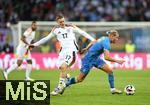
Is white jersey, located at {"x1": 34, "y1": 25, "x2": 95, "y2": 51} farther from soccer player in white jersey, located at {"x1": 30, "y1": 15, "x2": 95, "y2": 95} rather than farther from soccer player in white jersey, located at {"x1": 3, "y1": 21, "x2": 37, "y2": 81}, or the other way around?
soccer player in white jersey, located at {"x1": 3, "y1": 21, "x2": 37, "y2": 81}

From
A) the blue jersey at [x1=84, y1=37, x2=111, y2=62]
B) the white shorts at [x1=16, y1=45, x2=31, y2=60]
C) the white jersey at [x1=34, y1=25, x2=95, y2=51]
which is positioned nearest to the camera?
the blue jersey at [x1=84, y1=37, x2=111, y2=62]

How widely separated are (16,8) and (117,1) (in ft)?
22.8

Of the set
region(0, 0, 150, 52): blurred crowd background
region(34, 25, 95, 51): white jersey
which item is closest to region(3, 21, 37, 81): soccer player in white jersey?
region(34, 25, 95, 51): white jersey

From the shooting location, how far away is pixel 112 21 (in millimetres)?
38500

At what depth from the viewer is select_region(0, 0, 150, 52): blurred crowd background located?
38.4 m

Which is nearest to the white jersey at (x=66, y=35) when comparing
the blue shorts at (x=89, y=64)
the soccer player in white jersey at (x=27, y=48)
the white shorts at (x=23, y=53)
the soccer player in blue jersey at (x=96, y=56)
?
the soccer player in blue jersey at (x=96, y=56)

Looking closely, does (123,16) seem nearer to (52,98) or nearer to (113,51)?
(113,51)

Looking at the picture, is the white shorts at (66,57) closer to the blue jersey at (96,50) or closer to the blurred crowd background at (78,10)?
the blue jersey at (96,50)

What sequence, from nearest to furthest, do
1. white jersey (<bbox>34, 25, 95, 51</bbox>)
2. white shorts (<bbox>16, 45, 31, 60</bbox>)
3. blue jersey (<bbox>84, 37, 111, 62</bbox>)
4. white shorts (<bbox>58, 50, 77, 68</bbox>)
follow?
blue jersey (<bbox>84, 37, 111, 62</bbox>) → white shorts (<bbox>58, 50, 77, 68</bbox>) → white jersey (<bbox>34, 25, 95, 51</bbox>) → white shorts (<bbox>16, 45, 31, 60</bbox>)

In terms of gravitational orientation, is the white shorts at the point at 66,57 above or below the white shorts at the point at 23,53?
below

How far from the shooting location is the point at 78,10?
3872cm

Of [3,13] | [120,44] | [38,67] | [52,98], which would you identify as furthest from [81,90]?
[3,13]

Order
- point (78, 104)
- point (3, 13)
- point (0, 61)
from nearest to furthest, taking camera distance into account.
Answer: point (78, 104) < point (0, 61) < point (3, 13)

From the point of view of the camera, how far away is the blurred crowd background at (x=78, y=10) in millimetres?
38438
